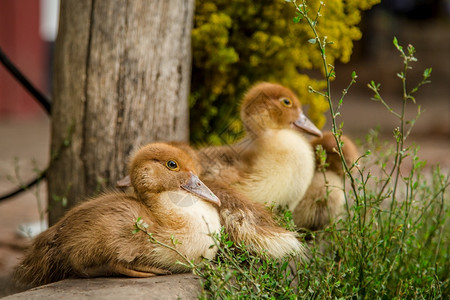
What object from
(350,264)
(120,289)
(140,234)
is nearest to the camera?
(120,289)

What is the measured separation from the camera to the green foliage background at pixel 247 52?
161 inches

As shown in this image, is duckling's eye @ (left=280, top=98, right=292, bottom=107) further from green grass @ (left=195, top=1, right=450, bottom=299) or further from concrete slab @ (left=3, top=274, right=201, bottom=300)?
concrete slab @ (left=3, top=274, right=201, bottom=300)

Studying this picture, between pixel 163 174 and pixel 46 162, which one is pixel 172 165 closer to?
pixel 163 174

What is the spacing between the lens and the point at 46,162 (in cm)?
870

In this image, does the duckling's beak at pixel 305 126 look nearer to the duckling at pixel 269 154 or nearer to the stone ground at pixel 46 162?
the duckling at pixel 269 154

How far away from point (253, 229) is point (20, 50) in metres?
10.3

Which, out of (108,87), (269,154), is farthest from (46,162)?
(269,154)

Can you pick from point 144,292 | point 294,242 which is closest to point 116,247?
point 144,292

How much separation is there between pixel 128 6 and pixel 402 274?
2227mm

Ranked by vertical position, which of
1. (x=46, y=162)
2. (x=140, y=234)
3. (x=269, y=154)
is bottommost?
(x=46, y=162)

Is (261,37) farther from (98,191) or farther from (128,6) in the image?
(98,191)

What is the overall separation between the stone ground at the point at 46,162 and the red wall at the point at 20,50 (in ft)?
1.12

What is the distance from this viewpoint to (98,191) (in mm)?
3766

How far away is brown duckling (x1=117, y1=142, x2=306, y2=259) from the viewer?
2857mm
